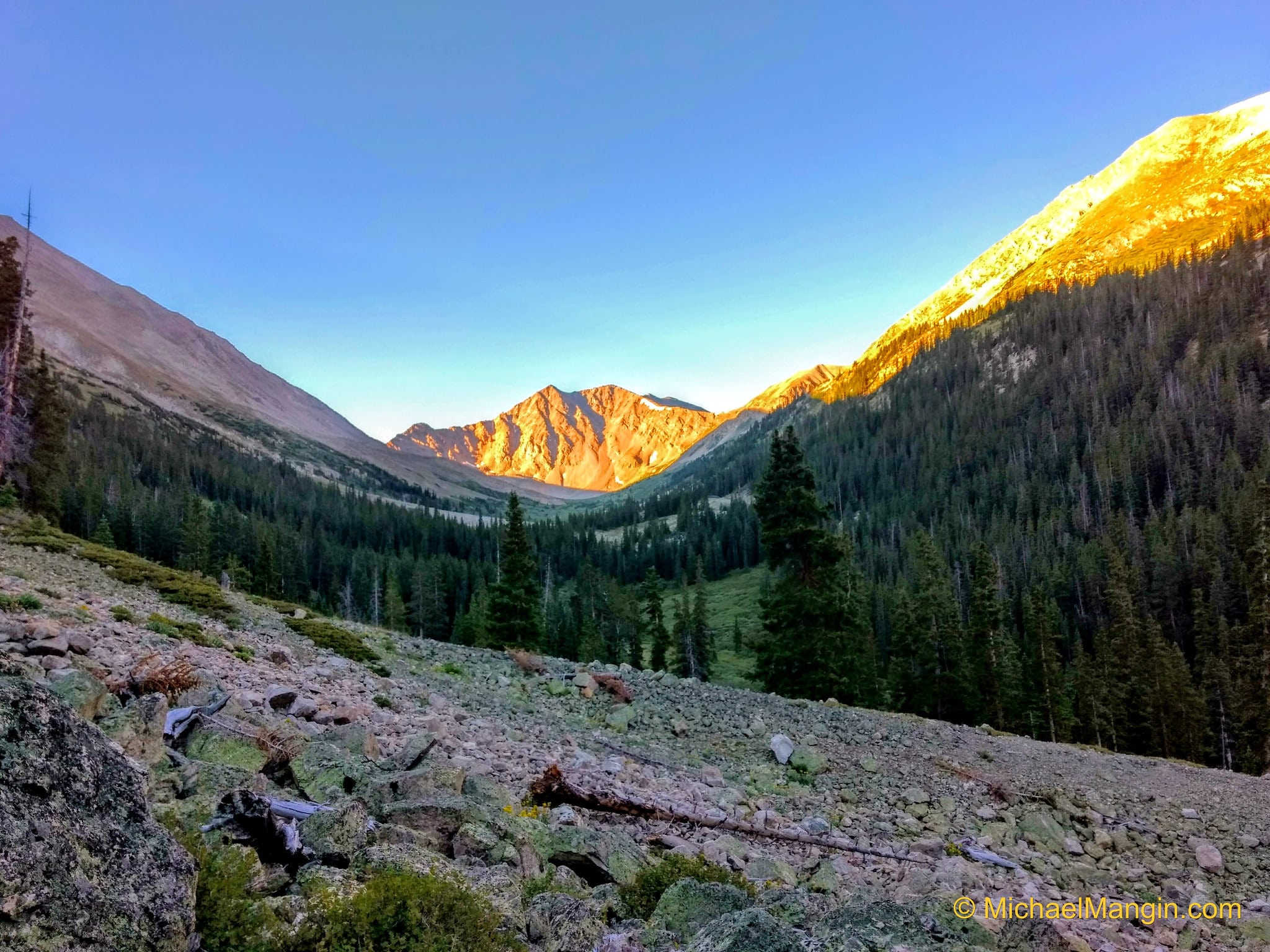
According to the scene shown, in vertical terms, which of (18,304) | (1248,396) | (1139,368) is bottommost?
(18,304)

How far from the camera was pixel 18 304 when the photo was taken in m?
35.6

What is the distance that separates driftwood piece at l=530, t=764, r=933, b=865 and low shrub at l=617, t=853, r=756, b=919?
2919 mm

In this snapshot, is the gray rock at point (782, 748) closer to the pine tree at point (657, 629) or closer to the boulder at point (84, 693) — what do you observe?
the boulder at point (84, 693)

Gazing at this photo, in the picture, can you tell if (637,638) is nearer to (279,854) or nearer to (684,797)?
(684,797)

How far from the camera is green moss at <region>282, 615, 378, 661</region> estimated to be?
1941 centimetres

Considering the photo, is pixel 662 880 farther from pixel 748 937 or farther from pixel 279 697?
pixel 279 697

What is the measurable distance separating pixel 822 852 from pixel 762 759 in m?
5.86

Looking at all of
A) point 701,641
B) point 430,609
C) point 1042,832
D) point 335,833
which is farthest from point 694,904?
point 430,609

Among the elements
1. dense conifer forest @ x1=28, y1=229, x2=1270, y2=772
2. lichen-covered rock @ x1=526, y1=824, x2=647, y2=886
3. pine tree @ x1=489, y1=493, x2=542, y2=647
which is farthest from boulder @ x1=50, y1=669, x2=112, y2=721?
pine tree @ x1=489, y1=493, x2=542, y2=647

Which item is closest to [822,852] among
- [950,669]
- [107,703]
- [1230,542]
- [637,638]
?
[107,703]

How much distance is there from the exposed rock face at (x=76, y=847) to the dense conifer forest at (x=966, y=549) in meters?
28.3

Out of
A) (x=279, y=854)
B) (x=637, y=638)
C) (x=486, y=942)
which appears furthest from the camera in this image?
(x=637, y=638)

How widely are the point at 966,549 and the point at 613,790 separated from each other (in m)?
125

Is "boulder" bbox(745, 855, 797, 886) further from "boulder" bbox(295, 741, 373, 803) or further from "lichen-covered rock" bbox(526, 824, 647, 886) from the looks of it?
"boulder" bbox(295, 741, 373, 803)
